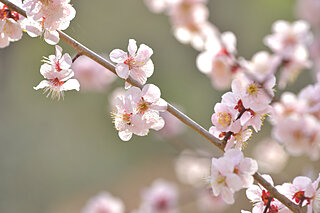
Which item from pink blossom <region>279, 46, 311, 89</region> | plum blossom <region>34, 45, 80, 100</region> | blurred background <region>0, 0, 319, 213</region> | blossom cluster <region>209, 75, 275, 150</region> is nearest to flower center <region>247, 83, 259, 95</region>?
blossom cluster <region>209, 75, 275, 150</region>

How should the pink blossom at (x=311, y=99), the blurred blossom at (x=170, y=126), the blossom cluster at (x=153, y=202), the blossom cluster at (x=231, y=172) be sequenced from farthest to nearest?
the blurred blossom at (x=170, y=126), the blossom cluster at (x=153, y=202), the pink blossom at (x=311, y=99), the blossom cluster at (x=231, y=172)

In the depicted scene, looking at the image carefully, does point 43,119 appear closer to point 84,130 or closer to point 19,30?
point 84,130

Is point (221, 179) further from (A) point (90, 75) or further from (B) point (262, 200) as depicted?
(A) point (90, 75)

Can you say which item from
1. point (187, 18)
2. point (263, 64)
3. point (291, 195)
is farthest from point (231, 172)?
point (187, 18)

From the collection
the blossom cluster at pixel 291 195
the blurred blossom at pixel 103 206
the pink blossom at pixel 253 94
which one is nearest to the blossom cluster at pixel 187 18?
the blurred blossom at pixel 103 206

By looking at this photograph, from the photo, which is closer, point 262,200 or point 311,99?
point 262,200

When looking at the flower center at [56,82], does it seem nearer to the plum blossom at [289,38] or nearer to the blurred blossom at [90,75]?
the plum blossom at [289,38]

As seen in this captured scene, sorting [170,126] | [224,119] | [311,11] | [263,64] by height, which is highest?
A: [311,11]
